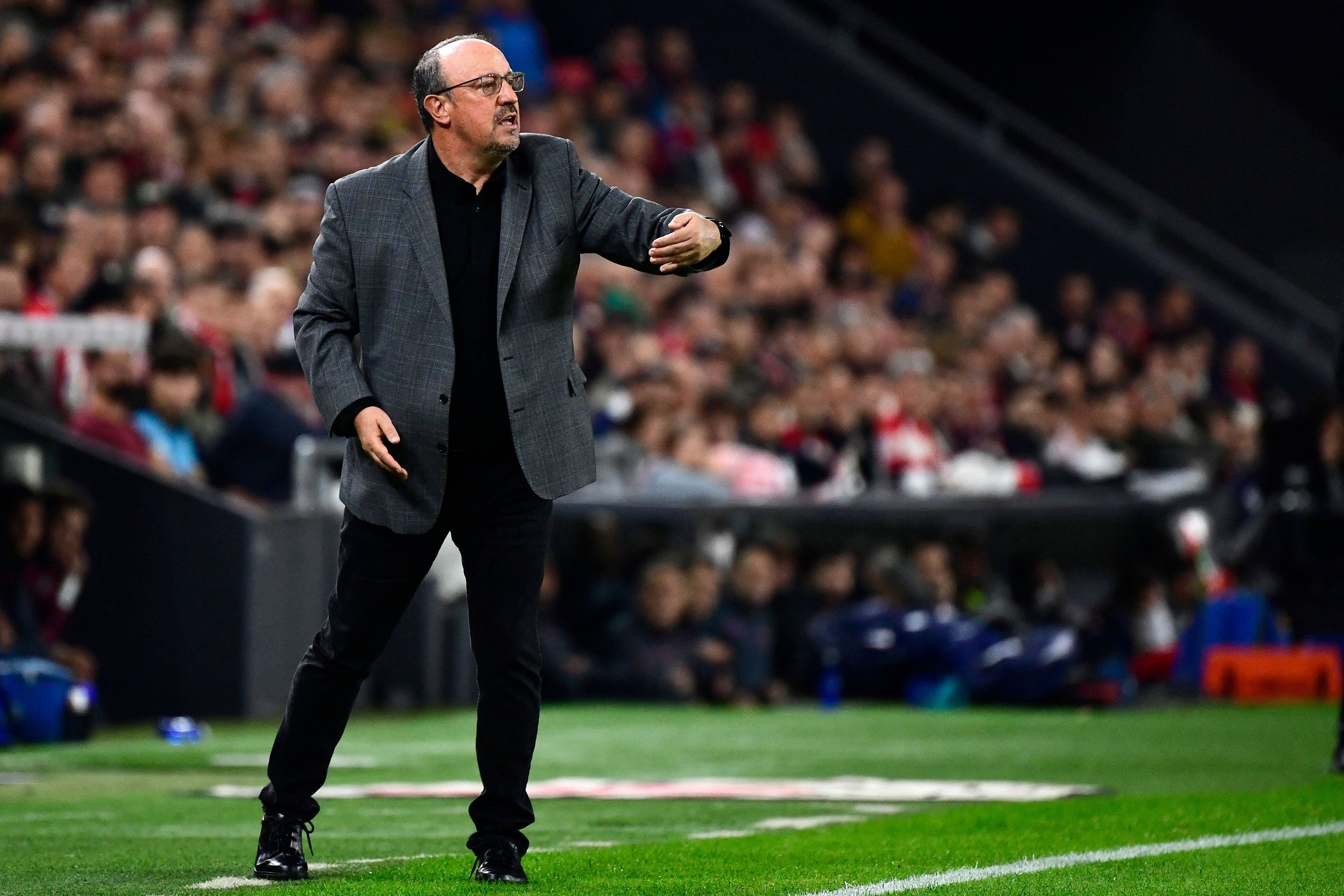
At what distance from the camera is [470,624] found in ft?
16.9

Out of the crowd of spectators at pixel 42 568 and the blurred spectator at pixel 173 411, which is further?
the blurred spectator at pixel 173 411

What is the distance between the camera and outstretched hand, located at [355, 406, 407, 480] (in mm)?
5004

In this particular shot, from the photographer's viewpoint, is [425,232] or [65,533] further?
[65,533]

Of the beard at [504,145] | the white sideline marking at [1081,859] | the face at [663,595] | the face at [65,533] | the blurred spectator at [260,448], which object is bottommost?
the white sideline marking at [1081,859]

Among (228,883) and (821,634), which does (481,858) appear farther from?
(821,634)

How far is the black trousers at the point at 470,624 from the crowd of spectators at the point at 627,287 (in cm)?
648

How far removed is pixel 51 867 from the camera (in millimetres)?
5562

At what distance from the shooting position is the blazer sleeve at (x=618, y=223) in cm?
510

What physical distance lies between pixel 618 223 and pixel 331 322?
75cm

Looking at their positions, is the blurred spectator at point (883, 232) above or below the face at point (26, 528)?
above

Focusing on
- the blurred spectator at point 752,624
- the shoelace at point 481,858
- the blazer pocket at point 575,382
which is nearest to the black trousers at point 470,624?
the shoelace at point 481,858

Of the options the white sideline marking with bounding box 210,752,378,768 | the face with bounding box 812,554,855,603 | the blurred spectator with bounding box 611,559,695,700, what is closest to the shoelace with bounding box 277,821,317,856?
the white sideline marking with bounding box 210,752,378,768

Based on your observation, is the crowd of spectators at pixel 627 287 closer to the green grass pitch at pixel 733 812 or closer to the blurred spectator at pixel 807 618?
the blurred spectator at pixel 807 618

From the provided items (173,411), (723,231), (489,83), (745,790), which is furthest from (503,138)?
(173,411)
